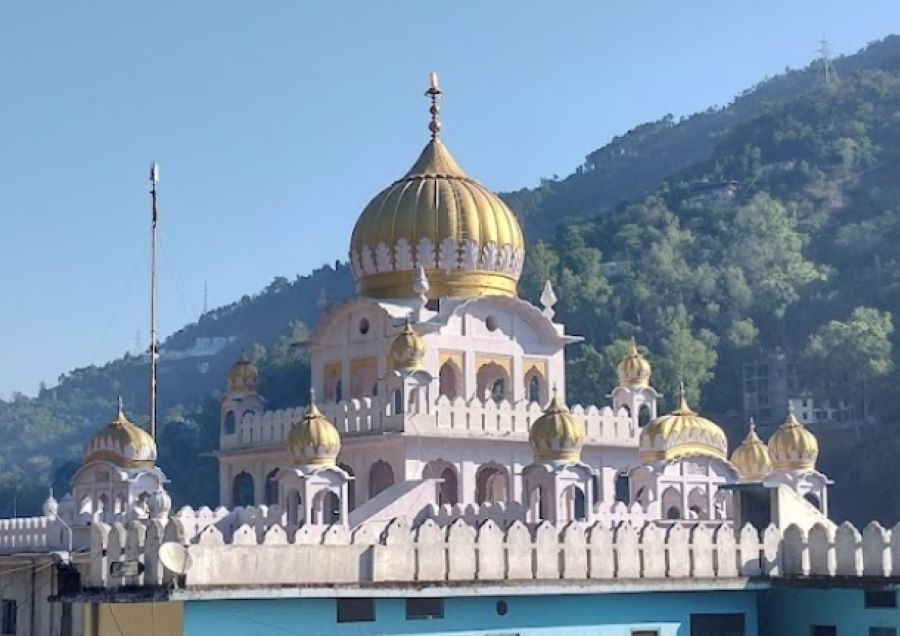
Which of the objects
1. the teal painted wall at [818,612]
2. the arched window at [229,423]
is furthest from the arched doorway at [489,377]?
the teal painted wall at [818,612]

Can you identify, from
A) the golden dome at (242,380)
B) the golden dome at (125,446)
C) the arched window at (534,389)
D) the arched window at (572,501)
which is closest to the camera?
the arched window at (572,501)

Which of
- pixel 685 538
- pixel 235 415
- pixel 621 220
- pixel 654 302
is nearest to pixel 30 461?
pixel 621 220

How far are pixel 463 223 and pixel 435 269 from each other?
1.04 m

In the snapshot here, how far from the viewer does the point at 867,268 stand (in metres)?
99.6

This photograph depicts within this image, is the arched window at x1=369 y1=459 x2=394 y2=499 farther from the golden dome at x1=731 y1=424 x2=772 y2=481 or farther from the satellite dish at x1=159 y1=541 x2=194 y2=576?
the satellite dish at x1=159 y1=541 x2=194 y2=576

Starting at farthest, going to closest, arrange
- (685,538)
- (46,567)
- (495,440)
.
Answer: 1. (495,440)
2. (46,567)
3. (685,538)

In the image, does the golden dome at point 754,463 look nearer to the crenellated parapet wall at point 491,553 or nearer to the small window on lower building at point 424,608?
the crenellated parapet wall at point 491,553

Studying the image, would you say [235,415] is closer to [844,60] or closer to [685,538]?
[685,538]

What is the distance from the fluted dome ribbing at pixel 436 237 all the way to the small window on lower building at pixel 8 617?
950 cm

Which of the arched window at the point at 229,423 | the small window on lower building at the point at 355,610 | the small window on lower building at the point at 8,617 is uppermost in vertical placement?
the arched window at the point at 229,423

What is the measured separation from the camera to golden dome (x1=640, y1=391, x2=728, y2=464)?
35.5m

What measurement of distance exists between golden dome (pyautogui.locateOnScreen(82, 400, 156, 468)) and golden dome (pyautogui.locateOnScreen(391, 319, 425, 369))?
643 centimetres

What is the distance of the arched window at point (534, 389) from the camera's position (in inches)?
1506

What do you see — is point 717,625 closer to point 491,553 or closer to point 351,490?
point 491,553
